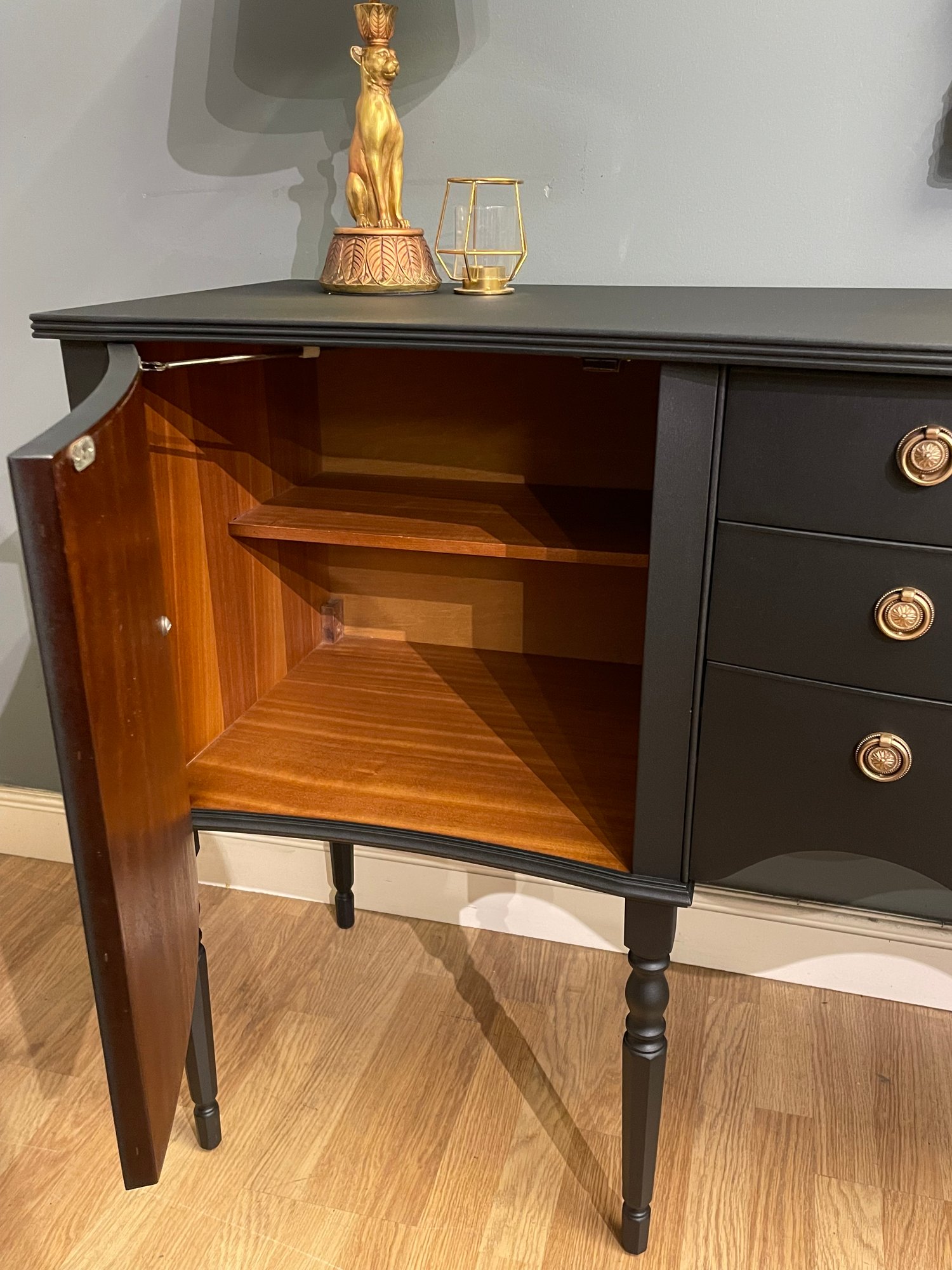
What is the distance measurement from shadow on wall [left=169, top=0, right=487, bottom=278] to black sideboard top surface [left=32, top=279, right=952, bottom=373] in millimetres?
327

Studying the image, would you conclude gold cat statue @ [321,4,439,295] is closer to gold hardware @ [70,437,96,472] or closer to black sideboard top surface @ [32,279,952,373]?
black sideboard top surface @ [32,279,952,373]

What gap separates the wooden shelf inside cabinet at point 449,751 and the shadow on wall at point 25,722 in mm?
628

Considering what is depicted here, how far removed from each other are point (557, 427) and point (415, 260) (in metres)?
0.28

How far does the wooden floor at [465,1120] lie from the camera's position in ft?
3.88

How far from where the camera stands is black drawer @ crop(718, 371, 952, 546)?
772 millimetres

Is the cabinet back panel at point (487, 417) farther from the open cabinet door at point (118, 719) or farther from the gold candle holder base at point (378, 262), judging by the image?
the open cabinet door at point (118, 719)

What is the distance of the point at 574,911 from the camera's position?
1.65 meters

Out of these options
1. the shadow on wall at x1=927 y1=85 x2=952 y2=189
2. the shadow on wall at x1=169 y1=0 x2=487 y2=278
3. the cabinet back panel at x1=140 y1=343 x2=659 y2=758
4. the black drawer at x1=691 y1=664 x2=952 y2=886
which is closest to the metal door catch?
the cabinet back panel at x1=140 y1=343 x2=659 y2=758

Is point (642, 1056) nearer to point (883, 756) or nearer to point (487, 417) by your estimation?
point (883, 756)

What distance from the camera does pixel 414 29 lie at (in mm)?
1272

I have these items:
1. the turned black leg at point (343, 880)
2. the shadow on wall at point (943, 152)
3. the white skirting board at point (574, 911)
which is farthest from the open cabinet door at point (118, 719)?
the shadow on wall at point (943, 152)

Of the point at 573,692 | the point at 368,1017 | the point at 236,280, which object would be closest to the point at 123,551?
the point at 573,692

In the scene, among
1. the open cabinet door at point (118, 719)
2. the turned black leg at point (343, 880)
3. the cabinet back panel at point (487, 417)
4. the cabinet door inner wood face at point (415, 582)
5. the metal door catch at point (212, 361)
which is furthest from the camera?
the turned black leg at point (343, 880)

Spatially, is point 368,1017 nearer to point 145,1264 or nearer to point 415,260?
point 145,1264
